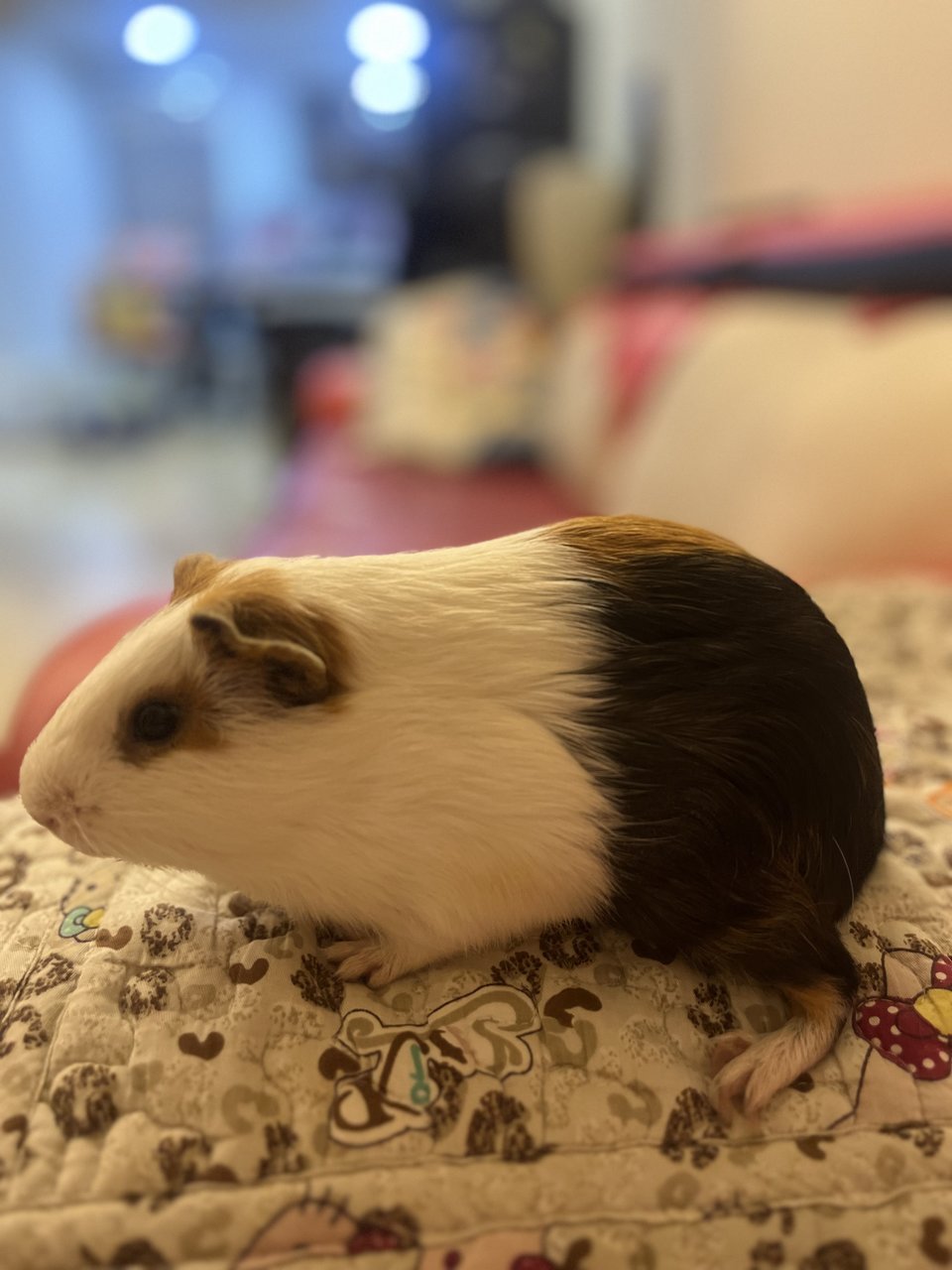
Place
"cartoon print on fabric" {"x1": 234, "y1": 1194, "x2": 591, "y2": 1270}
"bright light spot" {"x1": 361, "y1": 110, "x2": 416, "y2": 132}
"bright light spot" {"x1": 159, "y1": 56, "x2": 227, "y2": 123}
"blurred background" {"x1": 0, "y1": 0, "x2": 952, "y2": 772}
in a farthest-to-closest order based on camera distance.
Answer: "bright light spot" {"x1": 159, "y1": 56, "x2": 227, "y2": 123} → "bright light spot" {"x1": 361, "y1": 110, "x2": 416, "y2": 132} → "blurred background" {"x1": 0, "y1": 0, "x2": 952, "y2": 772} → "cartoon print on fabric" {"x1": 234, "y1": 1194, "x2": 591, "y2": 1270}

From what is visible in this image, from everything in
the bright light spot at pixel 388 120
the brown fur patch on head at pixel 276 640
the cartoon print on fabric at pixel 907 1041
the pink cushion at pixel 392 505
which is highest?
the bright light spot at pixel 388 120

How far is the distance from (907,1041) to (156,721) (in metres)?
0.47

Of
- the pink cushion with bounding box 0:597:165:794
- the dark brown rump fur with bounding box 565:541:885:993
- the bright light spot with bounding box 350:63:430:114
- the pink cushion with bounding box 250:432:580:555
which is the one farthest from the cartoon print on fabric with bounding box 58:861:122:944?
the bright light spot with bounding box 350:63:430:114

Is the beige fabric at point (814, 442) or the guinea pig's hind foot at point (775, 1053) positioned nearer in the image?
the guinea pig's hind foot at point (775, 1053)

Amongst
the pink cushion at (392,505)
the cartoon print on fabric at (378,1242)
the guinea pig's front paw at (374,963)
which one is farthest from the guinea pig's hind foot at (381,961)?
the pink cushion at (392,505)

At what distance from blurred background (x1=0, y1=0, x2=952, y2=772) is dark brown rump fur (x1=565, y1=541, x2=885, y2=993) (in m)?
0.60

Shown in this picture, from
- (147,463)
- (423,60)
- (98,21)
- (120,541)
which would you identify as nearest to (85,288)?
(98,21)

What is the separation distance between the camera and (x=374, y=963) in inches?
22.1

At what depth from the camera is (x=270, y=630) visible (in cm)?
51

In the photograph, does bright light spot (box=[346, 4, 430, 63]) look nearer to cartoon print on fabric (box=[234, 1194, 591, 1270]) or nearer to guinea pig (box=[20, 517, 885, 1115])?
guinea pig (box=[20, 517, 885, 1115])

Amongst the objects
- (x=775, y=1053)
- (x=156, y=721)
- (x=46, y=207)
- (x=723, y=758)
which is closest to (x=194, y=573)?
(x=156, y=721)

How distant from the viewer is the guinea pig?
52cm

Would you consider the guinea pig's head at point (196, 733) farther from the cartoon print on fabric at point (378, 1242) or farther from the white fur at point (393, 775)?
the cartoon print on fabric at point (378, 1242)

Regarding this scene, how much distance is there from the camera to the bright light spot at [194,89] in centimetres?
500
